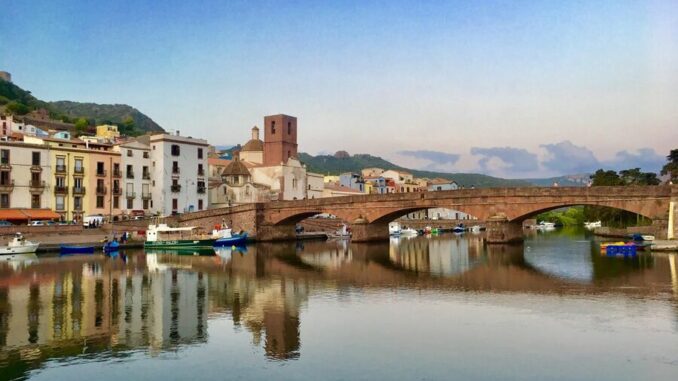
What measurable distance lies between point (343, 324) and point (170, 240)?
38384mm

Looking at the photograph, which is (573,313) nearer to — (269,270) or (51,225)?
(269,270)

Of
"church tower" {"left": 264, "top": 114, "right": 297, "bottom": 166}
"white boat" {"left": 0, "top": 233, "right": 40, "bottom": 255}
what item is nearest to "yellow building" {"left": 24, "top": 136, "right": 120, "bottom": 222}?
"white boat" {"left": 0, "top": 233, "right": 40, "bottom": 255}

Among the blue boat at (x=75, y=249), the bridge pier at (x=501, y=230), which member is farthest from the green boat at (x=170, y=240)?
the bridge pier at (x=501, y=230)

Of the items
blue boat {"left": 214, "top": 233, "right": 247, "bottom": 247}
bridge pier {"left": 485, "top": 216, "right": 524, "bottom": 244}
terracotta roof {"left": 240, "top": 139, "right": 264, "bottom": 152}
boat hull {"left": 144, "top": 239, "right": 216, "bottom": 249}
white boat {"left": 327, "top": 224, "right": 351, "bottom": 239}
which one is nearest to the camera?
bridge pier {"left": 485, "top": 216, "right": 524, "bottom": 244}

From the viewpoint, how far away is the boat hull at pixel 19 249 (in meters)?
44.4

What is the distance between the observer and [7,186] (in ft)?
173

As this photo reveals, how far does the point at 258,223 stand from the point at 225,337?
156 feet

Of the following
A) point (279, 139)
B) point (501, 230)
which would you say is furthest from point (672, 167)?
point (279, 139)

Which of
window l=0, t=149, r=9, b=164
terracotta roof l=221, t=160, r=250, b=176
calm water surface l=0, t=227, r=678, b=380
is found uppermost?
terracotta roof l=221, t=160, r=250, b=176

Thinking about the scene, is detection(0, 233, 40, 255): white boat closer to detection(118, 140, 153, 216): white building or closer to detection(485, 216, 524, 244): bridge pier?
detection(118, 140, 153, 216): white building

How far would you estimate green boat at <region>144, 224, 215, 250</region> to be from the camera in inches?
2062

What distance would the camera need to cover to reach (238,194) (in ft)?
251

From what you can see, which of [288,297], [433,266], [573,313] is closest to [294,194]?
[433,266]

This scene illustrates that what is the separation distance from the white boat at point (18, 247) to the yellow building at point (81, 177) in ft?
36.4
